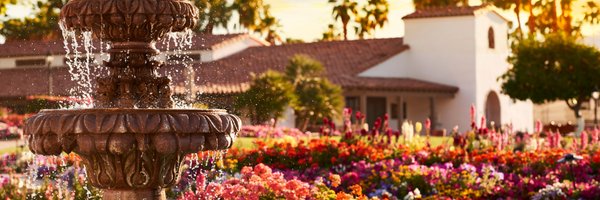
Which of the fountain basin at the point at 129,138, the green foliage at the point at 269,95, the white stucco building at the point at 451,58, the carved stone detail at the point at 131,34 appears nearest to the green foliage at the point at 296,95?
the green foliage at the point at 269,95

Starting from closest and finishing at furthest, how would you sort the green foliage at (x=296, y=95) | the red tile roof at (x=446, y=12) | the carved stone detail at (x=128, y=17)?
the carved stone detail at (x=128, y=17) < the green foliage at (x=296, y=95) < the red tile roof at (x=446, y=12)

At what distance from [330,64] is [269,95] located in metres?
10.5

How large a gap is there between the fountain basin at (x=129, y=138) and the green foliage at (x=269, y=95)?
90.7 feet

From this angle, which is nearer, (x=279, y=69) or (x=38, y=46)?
(x=38, y=46)

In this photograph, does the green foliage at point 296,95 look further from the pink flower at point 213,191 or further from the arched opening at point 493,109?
the pink flower at point 213,191

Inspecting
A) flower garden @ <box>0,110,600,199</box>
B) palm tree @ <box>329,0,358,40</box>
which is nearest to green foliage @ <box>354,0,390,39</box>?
palm tree @ <box>329,0,358,40</box>

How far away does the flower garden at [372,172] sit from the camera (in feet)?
33.0

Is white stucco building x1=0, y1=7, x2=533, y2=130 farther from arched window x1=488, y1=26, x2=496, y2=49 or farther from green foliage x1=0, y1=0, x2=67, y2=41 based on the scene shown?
green foliage x1=0, y1=0, x2=67, y2=41

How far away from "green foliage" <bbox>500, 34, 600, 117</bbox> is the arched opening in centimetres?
546

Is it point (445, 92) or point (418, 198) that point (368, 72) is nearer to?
point (445, 92)

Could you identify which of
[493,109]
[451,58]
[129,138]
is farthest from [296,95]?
[129,138]

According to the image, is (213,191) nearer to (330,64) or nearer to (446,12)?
(330,64)

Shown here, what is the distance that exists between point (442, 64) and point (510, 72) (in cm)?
373

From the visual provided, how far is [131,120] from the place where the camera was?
6.32 metres
